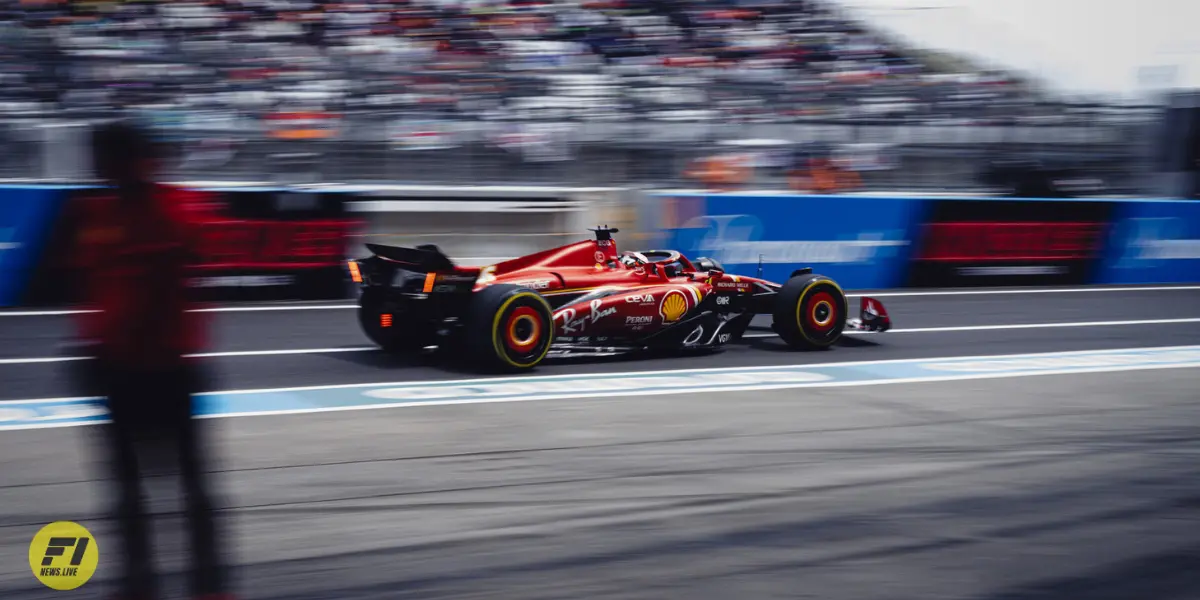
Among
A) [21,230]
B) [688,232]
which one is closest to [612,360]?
[688,232]

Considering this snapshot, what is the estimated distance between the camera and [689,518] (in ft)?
16.6

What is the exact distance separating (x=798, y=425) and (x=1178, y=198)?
1443cm

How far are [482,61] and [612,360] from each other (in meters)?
6.89

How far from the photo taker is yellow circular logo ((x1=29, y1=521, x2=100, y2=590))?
4059mm

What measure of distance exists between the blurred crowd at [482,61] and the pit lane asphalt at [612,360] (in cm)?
313

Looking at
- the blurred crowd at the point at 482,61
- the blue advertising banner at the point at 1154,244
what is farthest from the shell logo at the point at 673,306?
the blue advertising banner at the point at 1154,244

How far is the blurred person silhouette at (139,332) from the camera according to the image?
3357 millimetres

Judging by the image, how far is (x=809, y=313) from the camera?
10.3 meters

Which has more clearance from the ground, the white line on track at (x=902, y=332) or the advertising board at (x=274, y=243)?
the advertising board at (x=274, y=243)

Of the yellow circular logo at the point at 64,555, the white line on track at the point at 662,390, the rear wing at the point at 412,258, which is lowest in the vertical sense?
the white line on track at the point at 662,390

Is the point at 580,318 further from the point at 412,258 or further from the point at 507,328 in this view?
the point at 412,258

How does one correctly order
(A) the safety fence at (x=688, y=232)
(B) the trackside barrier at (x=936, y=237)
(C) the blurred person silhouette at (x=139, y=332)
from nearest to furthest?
(C) the blurred person silhouette at (x=139, y=332), (A) the safety fence at (x=688, y=232), (B) the trackside barrier at (x=936, y=237)

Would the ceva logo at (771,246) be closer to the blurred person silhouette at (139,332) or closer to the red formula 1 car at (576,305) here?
the red formula 1 car at (576,305)

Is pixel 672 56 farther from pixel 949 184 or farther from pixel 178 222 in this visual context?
pixel 178 222
